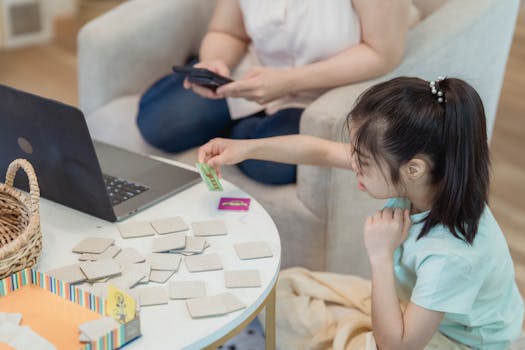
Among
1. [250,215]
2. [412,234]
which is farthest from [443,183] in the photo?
[250,215]

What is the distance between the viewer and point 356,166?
46.7 inches

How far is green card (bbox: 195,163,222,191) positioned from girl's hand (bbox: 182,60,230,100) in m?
0.41

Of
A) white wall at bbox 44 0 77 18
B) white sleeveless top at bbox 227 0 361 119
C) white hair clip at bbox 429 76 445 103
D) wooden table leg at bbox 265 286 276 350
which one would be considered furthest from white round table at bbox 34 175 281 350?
white wall at bbox 44 0 77 18

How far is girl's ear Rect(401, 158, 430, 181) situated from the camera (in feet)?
3.61

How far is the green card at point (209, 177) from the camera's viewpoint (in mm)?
1309

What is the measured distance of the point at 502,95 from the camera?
10.1 feet

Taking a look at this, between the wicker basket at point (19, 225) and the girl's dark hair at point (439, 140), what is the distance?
47cm

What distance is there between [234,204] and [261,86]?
43 centimetres

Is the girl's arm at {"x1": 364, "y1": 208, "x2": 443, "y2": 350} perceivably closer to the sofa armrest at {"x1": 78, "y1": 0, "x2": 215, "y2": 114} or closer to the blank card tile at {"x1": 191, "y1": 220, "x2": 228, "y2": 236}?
the blank card tile at {"x1": 191, "y1": 220, "x2": 228, "y2": 236}

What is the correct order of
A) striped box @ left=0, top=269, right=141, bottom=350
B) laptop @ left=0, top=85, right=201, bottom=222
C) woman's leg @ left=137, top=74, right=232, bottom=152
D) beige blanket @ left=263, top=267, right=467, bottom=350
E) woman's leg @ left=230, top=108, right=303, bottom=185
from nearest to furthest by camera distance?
striped box @ left=0, top=269, right=141, bottom=350 < laptop @ left=0, top=85, right=201, bottom=222 < beige blanket @ left=263, top=267, right=467, bottom=350 < woman's leg @ left=230, top=108, right=303, bottom=185 < woman's leg @ left=137, top=74, right=232, bottom=152

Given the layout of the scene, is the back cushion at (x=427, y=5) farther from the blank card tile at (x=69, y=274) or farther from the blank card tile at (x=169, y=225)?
the blank card tile at (x=69, y=274)

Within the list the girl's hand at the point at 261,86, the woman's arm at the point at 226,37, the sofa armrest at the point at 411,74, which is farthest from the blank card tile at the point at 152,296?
the woman's arm at the point at 226,37

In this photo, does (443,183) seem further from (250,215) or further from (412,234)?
(250,215)

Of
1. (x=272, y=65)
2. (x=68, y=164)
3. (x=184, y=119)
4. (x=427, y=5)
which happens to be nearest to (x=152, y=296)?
(x=68, y=164)
